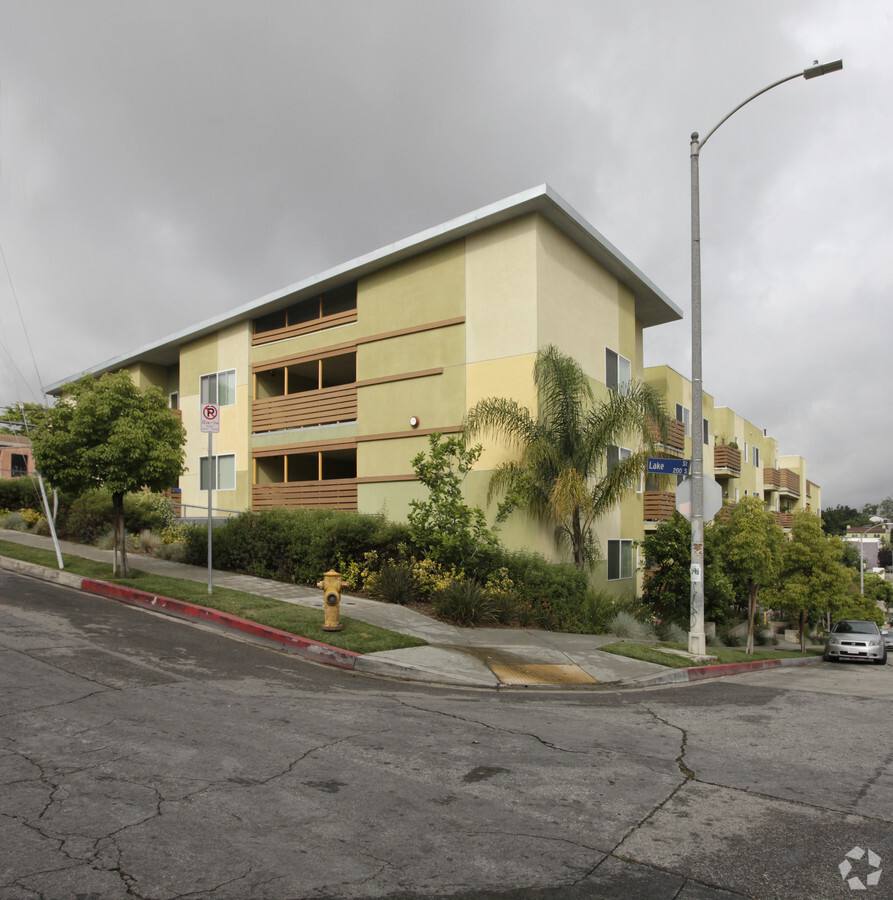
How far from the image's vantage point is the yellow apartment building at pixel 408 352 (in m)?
18.6

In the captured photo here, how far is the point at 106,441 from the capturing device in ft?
49.0

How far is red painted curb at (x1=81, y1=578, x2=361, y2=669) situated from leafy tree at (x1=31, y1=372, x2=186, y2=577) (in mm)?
961

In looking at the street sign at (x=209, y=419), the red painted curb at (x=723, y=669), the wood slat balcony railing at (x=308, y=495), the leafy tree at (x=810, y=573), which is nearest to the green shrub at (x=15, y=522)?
the wood slat balcony railing at (x=308, y=495)

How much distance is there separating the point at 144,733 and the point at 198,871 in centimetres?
270

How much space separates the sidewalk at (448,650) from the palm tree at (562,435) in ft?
12.3

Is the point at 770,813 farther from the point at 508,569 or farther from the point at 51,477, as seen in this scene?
the point at 51,477

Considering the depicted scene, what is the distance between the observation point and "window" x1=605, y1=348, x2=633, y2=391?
21562 millimetres

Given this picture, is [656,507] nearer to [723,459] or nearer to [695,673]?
[695,673]

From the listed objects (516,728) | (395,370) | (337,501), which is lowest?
(516,728)

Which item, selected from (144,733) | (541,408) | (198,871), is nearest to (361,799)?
(198,871)

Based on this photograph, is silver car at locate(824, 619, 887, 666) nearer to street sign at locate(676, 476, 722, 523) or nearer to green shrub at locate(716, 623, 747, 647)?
green shrub at locate(716, 623, 747, 647)

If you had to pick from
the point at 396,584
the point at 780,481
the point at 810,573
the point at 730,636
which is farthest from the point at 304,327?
the point at 780,481

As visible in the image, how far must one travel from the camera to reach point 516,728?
7258 millimetres

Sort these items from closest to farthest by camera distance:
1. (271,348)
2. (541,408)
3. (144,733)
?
(144,733)
(541,408)
(271,348)
